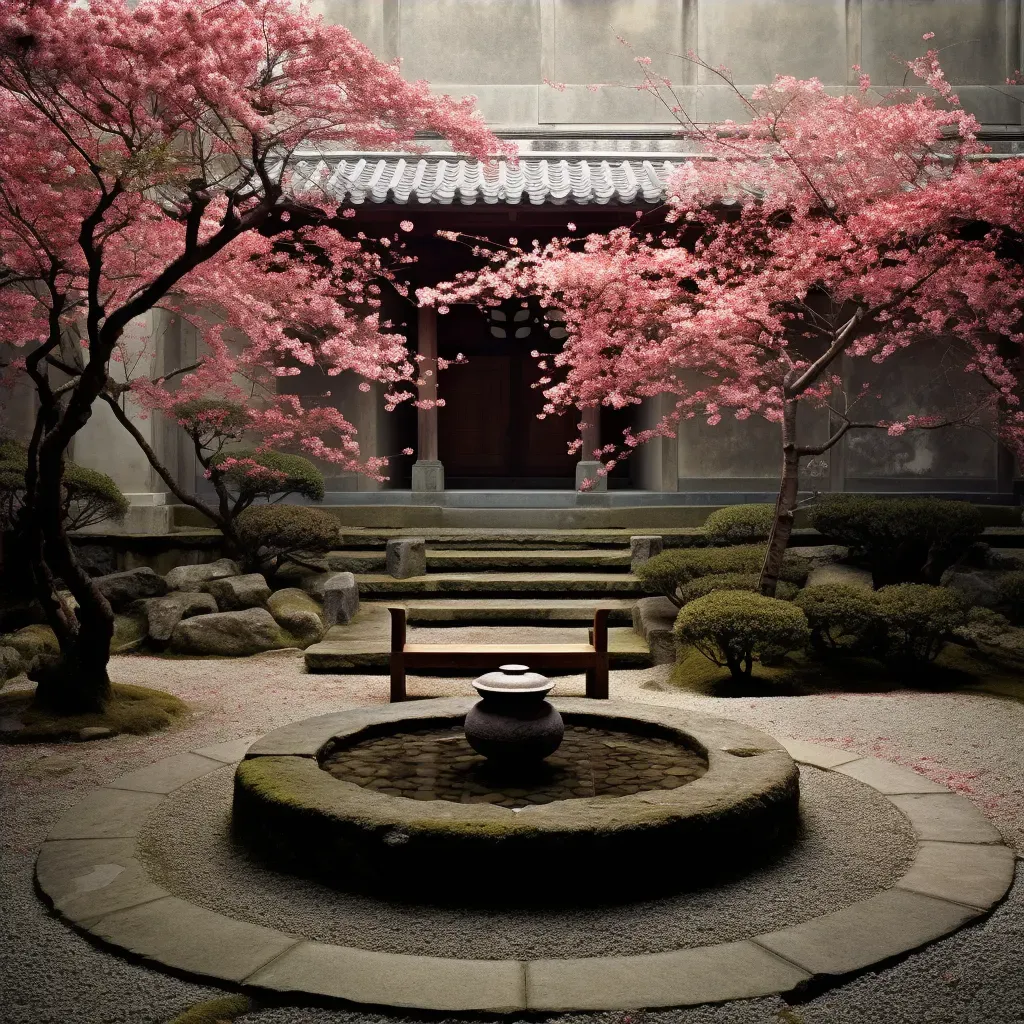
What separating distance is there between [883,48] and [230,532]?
11940 mm

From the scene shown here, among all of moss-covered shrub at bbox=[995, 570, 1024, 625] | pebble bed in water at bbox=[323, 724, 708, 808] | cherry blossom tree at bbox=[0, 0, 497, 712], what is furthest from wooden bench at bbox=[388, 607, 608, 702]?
moss-covered shrub at bbox=[995, 570, 1024, 625]

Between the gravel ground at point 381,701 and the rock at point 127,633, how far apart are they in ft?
1.03

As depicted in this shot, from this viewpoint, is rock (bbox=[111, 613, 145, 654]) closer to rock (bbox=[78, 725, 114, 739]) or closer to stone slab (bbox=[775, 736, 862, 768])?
rock (bbox=[78, 725, 114, 739])

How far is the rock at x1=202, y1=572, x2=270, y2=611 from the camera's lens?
33.7 ft

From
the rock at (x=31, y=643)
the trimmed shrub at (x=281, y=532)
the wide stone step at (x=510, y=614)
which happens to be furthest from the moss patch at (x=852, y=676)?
the rock at (x=31, y=643)

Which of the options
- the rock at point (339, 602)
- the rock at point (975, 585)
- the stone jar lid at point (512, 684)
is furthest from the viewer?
the rock at point (975, 585)

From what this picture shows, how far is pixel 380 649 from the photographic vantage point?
8906 mm

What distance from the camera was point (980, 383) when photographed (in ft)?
44.2

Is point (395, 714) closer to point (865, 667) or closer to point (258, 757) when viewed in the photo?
point (258, 757)

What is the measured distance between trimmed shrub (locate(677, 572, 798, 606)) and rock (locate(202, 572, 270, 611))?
4.36 m

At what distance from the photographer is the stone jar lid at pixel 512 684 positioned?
4793 millimetres

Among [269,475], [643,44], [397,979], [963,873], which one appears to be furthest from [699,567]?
[643,44]

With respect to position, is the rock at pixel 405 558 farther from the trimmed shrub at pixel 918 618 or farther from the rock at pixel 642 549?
the trimmed shrub at pixel 918 618

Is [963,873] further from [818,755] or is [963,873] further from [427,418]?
[427,418]
